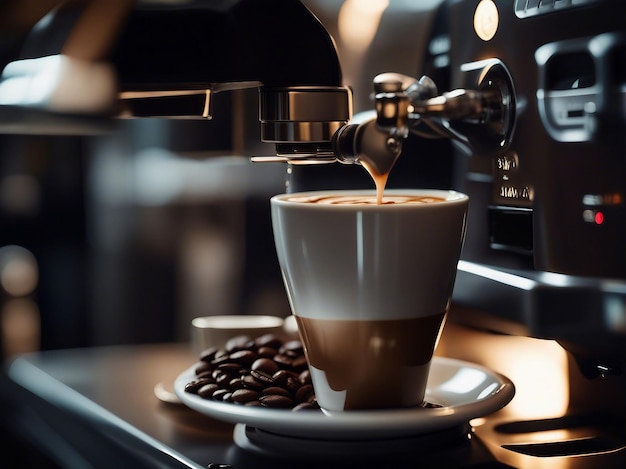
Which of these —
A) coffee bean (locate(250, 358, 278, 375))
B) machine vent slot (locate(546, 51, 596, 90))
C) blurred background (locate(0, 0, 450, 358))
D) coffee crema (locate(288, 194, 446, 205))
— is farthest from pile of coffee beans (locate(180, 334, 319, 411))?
blurred background (locate(0, 0, 450, 358))

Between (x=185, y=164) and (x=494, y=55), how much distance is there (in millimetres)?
1109

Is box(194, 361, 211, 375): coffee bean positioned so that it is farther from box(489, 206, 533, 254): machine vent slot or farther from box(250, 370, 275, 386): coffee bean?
box(489, 206, 533, 254): machine vent slot

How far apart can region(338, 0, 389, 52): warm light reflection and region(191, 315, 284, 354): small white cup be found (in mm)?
276

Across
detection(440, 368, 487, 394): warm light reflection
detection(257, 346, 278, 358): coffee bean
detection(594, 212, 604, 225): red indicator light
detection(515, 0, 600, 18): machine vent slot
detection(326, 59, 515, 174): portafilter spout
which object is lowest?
detection(440, 368, 487, 394): warm light reflection

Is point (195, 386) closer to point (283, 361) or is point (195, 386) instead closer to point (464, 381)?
point (283, 361)

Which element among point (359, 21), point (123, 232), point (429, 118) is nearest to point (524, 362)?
point (429, 118)

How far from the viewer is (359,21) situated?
0.85 meters

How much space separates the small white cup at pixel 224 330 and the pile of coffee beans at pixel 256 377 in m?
0.08

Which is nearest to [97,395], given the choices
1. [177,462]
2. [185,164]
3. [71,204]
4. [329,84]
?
[177,462]

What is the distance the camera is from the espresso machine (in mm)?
501

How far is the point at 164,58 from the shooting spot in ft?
1.72

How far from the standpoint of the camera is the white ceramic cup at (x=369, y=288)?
48 centimetres

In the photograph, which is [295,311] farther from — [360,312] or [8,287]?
[8,287]

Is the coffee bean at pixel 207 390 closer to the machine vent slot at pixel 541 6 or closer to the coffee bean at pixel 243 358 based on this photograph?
the coffee bean at pixel 243 358
